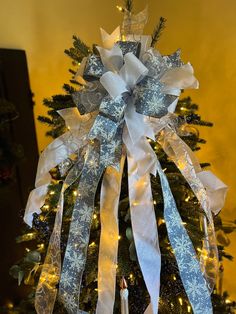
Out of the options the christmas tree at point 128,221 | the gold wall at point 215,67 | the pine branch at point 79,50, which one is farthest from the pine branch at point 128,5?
the gold wall at point 215,67

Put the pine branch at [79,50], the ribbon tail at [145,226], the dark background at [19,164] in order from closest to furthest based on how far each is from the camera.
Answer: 1. the ribbon tail at [145,226]
2. the pine branch at [79,50]
3. the dark background at [19,164]

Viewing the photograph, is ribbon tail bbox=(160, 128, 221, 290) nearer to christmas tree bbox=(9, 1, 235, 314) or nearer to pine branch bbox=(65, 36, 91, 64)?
christmas tree bbox=(9, 1, 235, 314)

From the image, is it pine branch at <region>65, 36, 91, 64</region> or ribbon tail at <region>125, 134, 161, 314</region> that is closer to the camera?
ribbon tail at <region>125, 134, 161, 314</region>

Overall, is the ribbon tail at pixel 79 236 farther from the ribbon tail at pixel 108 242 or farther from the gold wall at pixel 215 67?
the gold wall at pixel 215 67

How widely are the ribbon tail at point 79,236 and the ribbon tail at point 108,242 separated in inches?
1.3

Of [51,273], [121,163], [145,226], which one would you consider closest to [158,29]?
[121,163]

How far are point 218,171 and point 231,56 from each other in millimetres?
483

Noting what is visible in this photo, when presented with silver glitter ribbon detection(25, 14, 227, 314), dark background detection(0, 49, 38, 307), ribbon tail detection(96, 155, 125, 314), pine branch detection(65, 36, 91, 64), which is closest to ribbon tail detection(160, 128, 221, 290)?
silver glitter ribbon detection(25, 14, 227, 314)

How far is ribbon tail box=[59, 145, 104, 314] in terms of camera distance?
772 millimetres

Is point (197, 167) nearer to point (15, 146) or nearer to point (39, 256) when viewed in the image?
point (39, 256)

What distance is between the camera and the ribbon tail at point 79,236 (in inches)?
30.4

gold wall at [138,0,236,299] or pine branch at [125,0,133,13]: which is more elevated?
pine branch at [125,0,133,13]

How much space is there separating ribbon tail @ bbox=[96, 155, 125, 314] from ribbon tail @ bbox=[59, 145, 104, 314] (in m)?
0.03

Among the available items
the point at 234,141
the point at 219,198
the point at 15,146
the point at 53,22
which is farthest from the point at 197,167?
the point at 53,22
